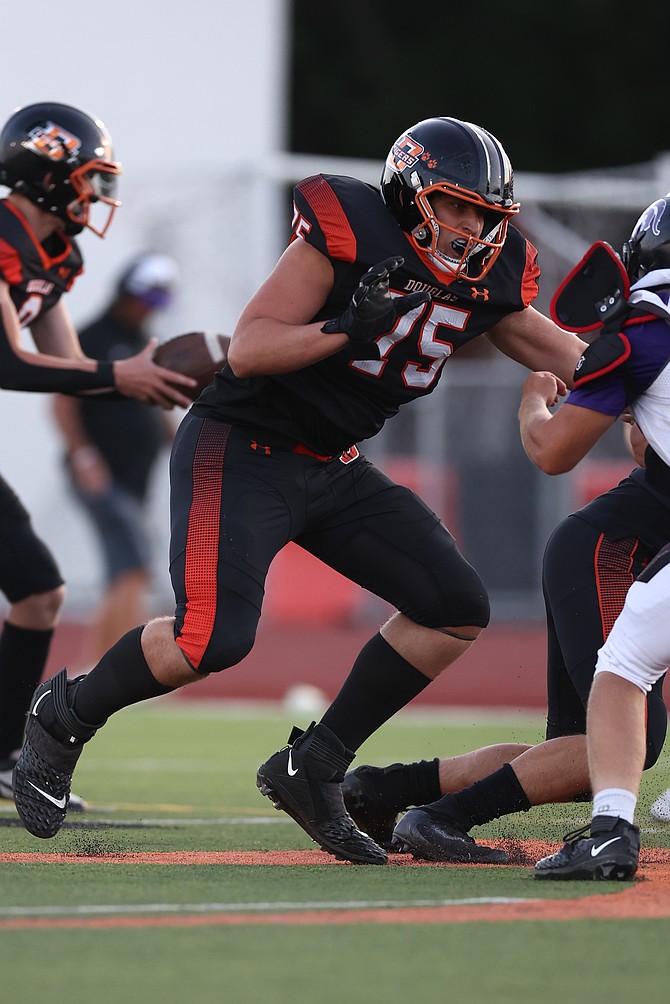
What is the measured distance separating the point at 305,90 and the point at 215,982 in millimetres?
24063

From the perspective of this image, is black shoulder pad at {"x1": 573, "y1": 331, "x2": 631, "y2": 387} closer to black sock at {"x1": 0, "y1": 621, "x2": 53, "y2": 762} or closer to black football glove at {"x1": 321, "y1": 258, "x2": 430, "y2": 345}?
black football glove at {"x1": 321, "y1": 258, "x2": 430, "y2": 345}

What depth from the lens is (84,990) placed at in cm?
283

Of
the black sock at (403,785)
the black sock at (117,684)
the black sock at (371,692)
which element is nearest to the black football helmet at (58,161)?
the black sock at (117,684)

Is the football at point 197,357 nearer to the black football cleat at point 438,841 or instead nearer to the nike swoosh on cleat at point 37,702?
the nike swoosh on cleat at point 37,702

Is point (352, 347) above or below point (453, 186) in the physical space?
below

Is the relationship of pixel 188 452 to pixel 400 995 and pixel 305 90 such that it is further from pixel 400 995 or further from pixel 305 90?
pixel 305 90

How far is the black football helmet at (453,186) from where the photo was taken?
176 inches

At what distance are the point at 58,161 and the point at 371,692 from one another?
209 cm

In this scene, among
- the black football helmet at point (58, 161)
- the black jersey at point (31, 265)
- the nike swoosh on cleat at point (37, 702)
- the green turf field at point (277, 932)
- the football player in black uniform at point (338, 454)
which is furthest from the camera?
the black football helmet at point (58, 161)

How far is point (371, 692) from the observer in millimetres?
4840

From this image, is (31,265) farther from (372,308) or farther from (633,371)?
(633,371)

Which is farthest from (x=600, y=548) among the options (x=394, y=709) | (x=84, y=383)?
(x=84, y=383)

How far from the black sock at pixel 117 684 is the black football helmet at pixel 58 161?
1.82m

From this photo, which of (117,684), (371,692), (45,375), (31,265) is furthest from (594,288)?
(31,265)
